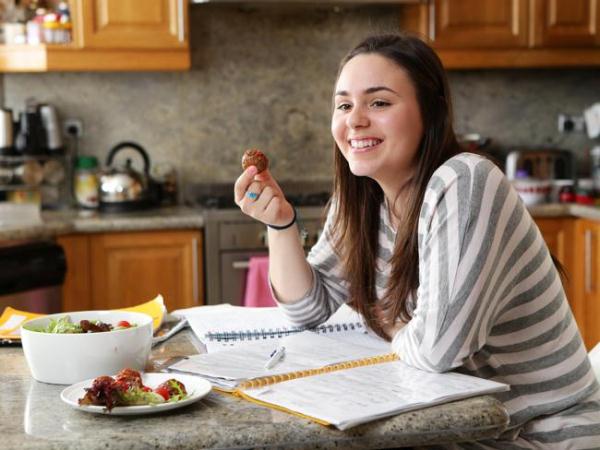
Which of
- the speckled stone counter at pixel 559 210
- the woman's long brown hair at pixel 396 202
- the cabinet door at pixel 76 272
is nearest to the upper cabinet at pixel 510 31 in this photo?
the speckled stone counter at pixel 559 210

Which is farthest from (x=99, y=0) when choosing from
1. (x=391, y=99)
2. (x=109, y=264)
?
(x=391, y=99)

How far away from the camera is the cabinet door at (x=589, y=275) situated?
368cm

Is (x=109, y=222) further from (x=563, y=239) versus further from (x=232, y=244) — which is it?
(x=563, y=239)

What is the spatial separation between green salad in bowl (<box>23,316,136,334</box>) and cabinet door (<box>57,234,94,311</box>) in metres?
2.19

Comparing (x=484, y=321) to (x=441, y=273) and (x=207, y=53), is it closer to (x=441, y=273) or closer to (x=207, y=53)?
(x=441, y=273)

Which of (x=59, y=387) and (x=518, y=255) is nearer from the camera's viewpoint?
(x=59, y=387)

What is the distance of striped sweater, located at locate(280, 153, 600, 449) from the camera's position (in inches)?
52.7

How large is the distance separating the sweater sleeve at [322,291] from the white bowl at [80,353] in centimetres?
42

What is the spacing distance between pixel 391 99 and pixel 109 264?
87.8 inches

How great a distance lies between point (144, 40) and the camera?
373cm

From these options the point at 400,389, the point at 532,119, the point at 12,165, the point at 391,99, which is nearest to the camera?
the point at 400,389


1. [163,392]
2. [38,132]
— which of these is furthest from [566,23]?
[163,392]

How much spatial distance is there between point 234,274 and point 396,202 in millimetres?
2015

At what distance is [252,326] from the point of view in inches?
65.0
